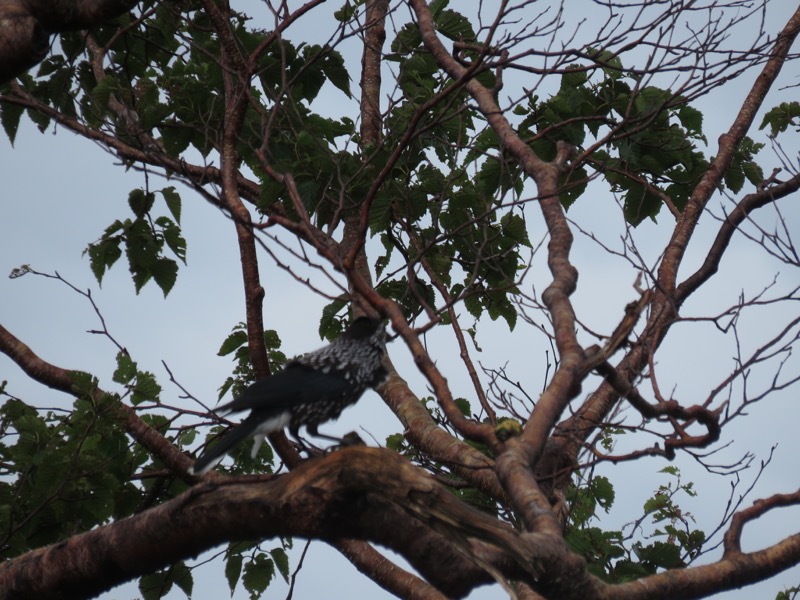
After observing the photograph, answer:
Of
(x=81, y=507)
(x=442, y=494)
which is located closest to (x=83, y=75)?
(x=81, y=507)

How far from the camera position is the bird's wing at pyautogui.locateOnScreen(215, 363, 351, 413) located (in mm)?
4227

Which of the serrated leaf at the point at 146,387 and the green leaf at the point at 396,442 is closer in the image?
the serrated leaf at the point at 146,387

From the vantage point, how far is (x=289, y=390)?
4.38 m

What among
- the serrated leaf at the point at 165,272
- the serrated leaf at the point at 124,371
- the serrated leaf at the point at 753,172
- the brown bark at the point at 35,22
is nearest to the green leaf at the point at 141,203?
the serrated leaf at the point at 165,272

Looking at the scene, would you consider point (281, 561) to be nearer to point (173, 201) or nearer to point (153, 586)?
point (153, 586)

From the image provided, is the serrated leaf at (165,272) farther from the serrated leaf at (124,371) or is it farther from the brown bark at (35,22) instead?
the brown bark at (35,22)

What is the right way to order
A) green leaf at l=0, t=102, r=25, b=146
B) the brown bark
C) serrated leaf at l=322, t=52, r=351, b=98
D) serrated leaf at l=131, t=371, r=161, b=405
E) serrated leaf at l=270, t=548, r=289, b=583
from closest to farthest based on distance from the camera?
the brown bark, serrated leaf at l=131, t=371, r=161, b=405, serrated leaf at l=270, t=548, r=289, b=583, green leaf at l=0, t=102, r=25, b=146, serrated leaf at l=322, t=52, r=351, b=98

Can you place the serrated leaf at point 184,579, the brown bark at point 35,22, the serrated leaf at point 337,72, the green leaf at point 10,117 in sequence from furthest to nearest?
the serrated leaf at point 337,72
the green leaf at point 10,117
the serrated leaf at point 184,579
the brown bark at point 35,22

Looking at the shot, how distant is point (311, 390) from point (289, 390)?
0.48ft

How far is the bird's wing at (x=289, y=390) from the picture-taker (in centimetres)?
423

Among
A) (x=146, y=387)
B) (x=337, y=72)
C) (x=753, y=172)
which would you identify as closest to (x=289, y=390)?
(x=146, y=387)

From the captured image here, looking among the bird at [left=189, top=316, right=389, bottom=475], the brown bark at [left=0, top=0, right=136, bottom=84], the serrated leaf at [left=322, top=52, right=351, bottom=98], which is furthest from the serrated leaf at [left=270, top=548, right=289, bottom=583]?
the brown bark at [left=0, top=0, right=136, bottom=84]

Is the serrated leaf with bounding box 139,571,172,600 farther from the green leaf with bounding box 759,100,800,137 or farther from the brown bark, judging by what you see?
the green leaf with bounding box 759,100,800,137

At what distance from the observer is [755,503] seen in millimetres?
4074
